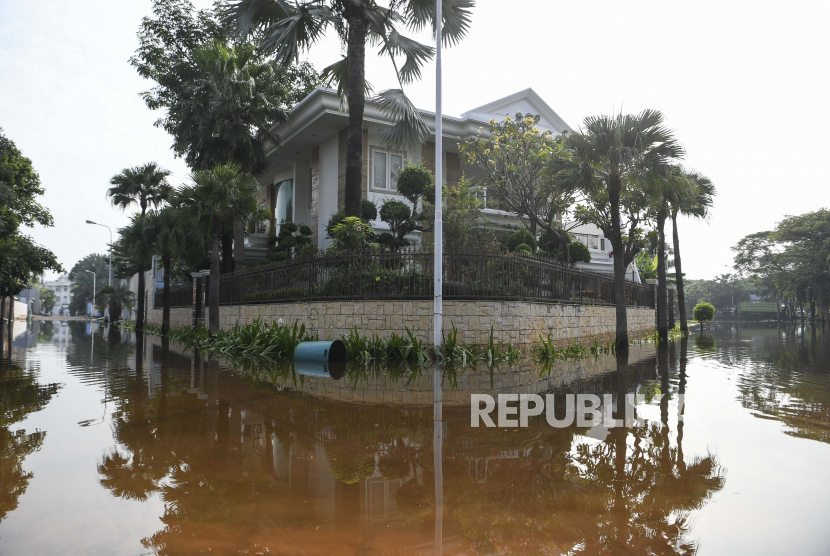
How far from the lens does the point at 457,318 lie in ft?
39.3

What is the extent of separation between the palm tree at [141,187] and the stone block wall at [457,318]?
1856 centimetres

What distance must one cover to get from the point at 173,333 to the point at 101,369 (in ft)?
46.0

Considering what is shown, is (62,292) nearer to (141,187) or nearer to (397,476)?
(141,187)

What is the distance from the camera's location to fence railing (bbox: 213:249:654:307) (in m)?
12.3

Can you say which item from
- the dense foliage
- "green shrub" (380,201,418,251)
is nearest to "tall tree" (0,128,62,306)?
"green shrub" (380,201,418,251)

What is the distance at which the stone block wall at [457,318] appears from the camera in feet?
39.3

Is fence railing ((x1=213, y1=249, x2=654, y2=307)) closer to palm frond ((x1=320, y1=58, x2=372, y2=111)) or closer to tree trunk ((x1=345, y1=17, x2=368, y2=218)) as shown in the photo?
tree trunk ((x1=345, y1=17, x2=368, y2=218))

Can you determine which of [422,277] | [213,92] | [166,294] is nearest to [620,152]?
[422,277]

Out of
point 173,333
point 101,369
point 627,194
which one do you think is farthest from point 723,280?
point 101,369

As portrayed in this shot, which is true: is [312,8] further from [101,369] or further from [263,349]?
[101,369]

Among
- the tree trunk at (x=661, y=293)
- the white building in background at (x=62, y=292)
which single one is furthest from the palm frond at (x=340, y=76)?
the white building in background at (x=62, y=292)

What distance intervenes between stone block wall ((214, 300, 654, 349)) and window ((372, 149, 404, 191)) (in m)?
8.74

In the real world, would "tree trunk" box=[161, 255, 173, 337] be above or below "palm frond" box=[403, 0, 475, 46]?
below

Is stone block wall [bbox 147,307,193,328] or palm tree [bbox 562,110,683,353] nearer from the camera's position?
palm tree [bbox 562,110,683,353]
